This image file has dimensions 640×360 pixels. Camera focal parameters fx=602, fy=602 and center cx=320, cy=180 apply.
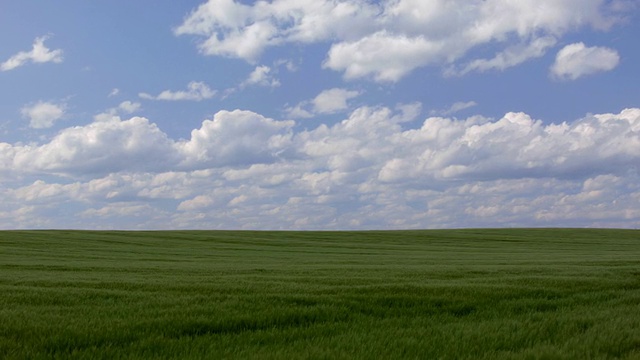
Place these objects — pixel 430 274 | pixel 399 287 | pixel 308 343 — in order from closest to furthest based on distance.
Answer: pixel 308 343 → pixel 399 287 → pixel 430 274

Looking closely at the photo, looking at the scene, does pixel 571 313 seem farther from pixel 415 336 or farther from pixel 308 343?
pixel 308 343

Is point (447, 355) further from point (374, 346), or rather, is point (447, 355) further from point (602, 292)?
point (602, 292)

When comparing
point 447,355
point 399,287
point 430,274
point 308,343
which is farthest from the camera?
point 430,274

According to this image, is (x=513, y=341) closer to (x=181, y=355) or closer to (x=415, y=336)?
(x=415, y=336)

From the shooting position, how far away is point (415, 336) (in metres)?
7.69

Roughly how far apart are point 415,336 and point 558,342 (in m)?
1.74

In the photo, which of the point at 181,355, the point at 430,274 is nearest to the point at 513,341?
the point at 181,355

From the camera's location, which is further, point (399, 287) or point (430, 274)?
point (430, 274)

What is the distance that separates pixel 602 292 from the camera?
12.3 metres

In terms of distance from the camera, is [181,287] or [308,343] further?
[181,287]

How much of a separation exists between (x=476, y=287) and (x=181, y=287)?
5818 mm

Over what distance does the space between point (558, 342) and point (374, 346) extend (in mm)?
2323

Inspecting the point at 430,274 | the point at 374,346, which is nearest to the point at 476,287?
the point at 430,274

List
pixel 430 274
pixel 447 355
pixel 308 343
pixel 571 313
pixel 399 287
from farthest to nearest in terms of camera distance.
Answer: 1. pixel 430 274
2. pixel 399 287
3. pixel 571 313
4. pixel 308 343
5. pixel 447 355
